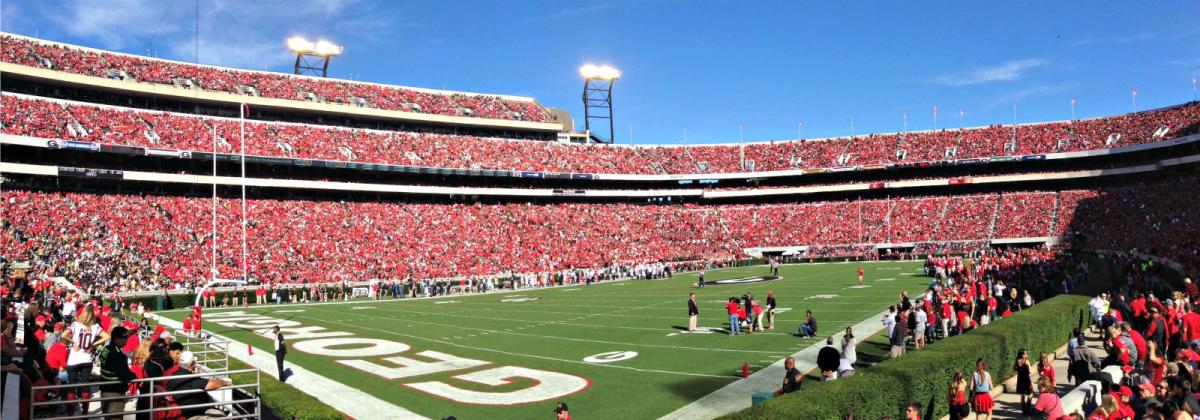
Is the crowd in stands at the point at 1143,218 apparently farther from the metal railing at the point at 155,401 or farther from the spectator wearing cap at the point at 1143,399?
the metal railing at the point at 155,401

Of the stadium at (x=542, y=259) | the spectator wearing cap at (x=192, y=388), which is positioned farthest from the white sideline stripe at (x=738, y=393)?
the spectator wearing cap at (x=192, y=388)

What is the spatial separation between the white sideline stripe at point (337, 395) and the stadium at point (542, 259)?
119mm

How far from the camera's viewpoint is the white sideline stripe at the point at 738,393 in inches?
514

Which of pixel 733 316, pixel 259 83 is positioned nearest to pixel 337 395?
pixel 733 316

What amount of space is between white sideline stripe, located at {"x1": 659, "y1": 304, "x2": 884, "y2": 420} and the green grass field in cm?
29

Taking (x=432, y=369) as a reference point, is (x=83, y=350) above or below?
above

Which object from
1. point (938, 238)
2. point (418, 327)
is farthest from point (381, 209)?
point (938, 238)

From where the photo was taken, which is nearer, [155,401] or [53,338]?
[155,401]

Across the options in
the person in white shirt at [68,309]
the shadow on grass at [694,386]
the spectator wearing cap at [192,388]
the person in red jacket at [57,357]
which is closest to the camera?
the spectator wearing cap at [192,388]

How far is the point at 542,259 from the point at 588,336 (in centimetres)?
3388

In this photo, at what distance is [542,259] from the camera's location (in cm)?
5647

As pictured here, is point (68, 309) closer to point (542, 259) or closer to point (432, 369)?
point (432, 369)

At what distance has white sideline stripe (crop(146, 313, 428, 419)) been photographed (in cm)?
1387

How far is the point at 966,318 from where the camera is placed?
1950 cm
